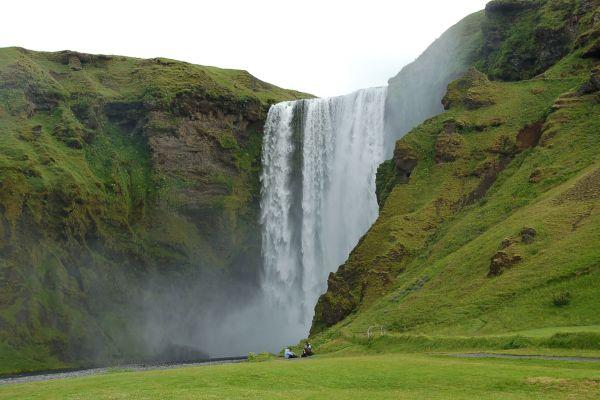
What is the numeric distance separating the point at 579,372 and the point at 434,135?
41.9 metres

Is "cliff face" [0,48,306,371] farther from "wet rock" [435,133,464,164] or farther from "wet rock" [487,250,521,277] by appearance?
"wet rock" [487,250,521,277]

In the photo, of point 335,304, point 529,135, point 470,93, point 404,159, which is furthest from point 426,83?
point 335,304

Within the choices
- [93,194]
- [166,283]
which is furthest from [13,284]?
[166,283]

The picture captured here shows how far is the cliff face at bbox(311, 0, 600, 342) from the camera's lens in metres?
34.6

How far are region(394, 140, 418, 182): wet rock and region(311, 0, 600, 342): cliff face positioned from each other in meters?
0.10

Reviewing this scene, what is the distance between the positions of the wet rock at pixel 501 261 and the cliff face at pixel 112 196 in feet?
183

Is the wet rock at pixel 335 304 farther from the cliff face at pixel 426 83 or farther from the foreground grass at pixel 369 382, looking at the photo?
the cliff face at pixel 426 83

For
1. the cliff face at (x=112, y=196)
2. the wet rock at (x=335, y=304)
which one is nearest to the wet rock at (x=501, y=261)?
the wet rock at (x=335, y=304)

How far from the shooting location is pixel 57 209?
274 feet

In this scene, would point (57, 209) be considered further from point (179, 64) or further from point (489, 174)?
point (489, 174)

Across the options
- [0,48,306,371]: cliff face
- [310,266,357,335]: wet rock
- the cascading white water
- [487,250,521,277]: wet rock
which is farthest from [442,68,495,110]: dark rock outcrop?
[0,48,306,371]: cliff face

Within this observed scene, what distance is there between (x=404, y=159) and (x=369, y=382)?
1506 inches

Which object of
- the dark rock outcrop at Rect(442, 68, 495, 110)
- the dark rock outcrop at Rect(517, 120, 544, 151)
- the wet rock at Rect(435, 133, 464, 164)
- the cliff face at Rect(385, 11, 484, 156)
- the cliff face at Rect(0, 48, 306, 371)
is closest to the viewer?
the dark rock outcrop at Rect(517, 120, 544, 151)

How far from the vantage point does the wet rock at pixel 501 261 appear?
37.1 meters
